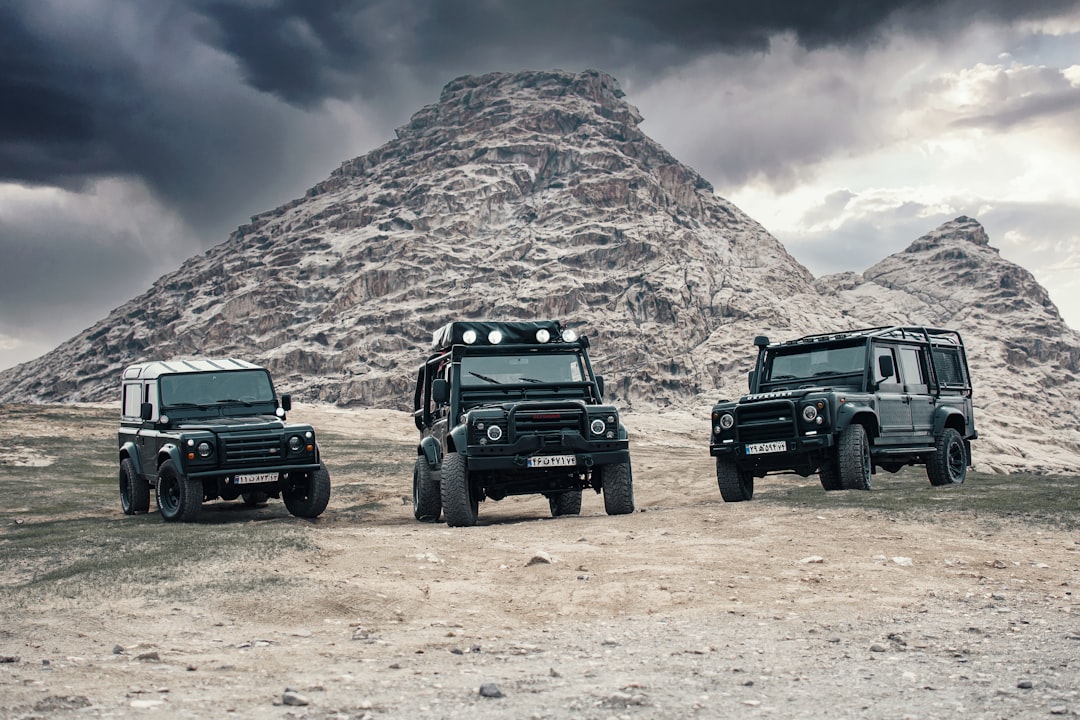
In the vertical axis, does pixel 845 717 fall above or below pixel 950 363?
below

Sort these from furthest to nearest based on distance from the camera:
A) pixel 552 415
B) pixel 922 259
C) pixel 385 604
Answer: pixel 922 259, pixel 552 415, pixel 385 604

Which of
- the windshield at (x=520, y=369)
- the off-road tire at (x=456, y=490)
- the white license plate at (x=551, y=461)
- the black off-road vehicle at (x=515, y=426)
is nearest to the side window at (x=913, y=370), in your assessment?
the black off-road vehicle at (x=515, y=426)

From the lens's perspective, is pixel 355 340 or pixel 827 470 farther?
pixel 355 340

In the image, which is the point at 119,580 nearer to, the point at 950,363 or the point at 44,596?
the point at 44,596

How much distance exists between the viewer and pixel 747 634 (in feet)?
20.5

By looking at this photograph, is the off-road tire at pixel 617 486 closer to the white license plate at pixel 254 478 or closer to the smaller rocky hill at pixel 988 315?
the white license plate at pixel 254 478

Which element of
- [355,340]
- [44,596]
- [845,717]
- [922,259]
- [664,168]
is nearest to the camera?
[845,717]

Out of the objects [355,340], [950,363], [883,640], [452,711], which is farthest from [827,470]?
[355,340]

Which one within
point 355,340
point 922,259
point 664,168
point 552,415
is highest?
point 664,168

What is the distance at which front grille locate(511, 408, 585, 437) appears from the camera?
1293cm

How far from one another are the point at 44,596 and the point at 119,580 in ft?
2.12

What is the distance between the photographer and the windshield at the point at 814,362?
15.5m

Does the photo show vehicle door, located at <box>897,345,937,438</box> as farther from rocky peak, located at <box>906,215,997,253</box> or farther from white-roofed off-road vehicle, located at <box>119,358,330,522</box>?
rocky peak, located at <box>906,215,997,253</box>

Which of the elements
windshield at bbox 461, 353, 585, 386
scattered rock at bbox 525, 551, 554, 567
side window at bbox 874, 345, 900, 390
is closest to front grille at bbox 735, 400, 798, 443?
side window at bbox 874, 345, 900, 390
